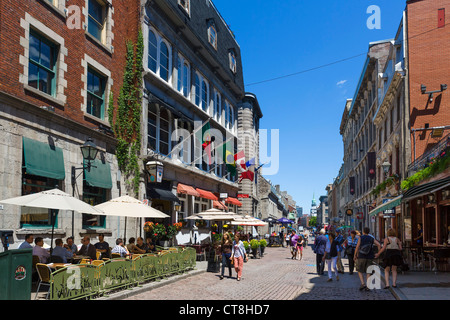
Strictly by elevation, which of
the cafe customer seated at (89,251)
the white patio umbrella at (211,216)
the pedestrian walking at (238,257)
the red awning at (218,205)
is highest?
the red awning at (218,205)

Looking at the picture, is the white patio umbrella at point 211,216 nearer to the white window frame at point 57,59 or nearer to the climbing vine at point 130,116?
the climbing vine at point 130,116

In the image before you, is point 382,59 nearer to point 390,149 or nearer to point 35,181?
point 390,149

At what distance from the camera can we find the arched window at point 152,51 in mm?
21359

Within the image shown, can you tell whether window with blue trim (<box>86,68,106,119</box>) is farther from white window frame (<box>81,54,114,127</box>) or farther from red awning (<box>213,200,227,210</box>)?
red awning (<box>213,200,227,210</box>)

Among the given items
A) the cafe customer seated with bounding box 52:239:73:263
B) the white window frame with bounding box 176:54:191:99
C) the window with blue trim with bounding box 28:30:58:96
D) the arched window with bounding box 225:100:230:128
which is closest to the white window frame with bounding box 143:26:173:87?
the white window frame with bounding box 176:54:191:99

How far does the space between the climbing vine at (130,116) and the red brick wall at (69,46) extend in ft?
1.29

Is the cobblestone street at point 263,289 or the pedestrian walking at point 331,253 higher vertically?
the pedestrian walking at point 331,253

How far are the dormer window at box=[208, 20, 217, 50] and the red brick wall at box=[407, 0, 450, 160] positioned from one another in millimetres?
12033

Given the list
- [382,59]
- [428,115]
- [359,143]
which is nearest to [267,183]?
[359,143]

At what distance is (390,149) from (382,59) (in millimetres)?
9588

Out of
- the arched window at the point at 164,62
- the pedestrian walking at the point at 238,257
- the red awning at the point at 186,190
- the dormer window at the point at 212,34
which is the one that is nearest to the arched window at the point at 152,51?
the arched window at the point at 164,62

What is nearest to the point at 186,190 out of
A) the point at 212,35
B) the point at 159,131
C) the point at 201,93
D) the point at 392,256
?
the point at 159,131

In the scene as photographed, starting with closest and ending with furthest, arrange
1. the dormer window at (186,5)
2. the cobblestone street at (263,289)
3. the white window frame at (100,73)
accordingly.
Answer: the cobblestone street at (263,289), the white window frame at (100,73), the dormer window at (186,5)

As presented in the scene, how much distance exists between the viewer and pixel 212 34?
96.7ft
